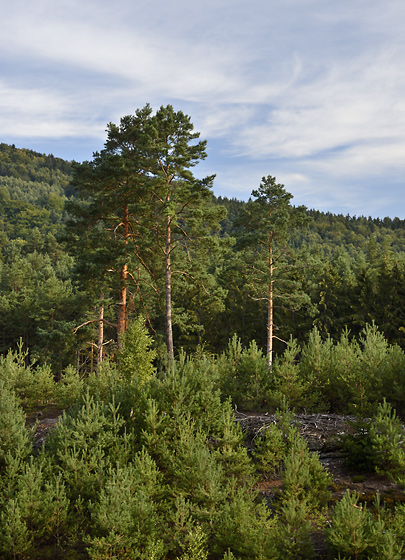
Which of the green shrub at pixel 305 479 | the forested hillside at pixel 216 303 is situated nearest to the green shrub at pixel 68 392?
the forested hillside at pixel 216 303

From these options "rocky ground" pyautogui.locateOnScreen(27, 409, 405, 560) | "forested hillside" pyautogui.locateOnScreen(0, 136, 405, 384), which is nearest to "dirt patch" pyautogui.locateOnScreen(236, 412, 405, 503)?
"rocky ground" pyautogui.locateOnScreen(27, 409, 405, 560)

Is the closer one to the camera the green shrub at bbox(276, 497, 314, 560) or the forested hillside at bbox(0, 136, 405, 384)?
the green shrub at bbox(276, 497, 314, 560)

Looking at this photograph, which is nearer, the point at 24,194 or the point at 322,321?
the point at 322,321

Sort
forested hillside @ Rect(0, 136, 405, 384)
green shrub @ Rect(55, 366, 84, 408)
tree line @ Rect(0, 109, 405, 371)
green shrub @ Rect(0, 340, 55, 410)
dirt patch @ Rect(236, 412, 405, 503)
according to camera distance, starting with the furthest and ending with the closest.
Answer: forested hillside @ Rect(0, 136, 405, 384)
tree line @ Rect(0, 109, 405, 371)
green shrub @ Rect(0, 340, 55, 410)
green shrub @ Rect(55, 366, 84, 408)
dirt patch @ Rect(236, 412, 405, 503)

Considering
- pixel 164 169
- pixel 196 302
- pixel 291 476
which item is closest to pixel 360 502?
pixel 291 476

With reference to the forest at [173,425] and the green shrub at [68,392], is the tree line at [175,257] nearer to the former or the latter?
the forest at [173,425]

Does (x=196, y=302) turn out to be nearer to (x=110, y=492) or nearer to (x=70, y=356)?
(x=70, y=356)

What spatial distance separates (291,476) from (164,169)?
15645 mm

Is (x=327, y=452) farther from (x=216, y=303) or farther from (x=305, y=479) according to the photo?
(x=216, y=303)

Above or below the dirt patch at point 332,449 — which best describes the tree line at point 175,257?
above

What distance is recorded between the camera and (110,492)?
21.0 ft

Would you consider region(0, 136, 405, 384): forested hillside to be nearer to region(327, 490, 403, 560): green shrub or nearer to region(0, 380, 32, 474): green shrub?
region(0, 380, 32, 474): green shrub

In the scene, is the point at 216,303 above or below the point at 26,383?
above

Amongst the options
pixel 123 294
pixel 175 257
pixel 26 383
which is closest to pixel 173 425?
pixel 26 383
